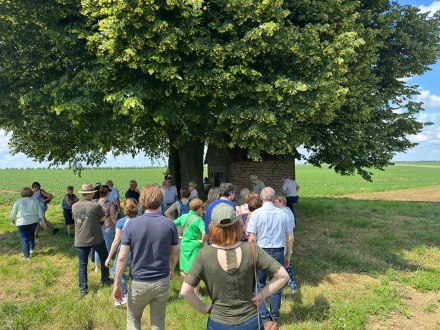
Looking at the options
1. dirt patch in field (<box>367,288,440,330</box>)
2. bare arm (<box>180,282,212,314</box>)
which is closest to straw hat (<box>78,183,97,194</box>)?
bare arm (<box>180,282,212,314</box>)

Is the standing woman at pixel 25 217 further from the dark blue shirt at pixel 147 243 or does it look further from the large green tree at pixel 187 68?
the dark blue shirt at pixel 147 243

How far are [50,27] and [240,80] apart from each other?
18.2 ft

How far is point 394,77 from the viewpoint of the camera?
13.9 metres

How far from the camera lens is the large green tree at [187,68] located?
8.28 meters

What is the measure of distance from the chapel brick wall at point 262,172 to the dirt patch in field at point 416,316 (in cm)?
931

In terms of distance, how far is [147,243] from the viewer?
420cm

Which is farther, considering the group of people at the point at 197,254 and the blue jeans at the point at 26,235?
the blue jeans at the point at 26,235

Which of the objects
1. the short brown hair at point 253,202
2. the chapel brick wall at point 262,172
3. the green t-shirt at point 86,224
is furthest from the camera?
the chapel brick wall at point 262,172

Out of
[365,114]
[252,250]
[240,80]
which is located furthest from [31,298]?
[365,114]

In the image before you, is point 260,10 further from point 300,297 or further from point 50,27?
point 300,297

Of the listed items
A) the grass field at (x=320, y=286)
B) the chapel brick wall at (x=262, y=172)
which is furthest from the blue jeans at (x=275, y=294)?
the chapel brick wall at (x=262, y=172)

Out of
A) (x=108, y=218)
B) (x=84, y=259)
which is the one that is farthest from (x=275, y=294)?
(x=108, y=218)

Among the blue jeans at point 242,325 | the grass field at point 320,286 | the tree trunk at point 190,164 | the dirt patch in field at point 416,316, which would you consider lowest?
the dirt patch in field at point 416,316

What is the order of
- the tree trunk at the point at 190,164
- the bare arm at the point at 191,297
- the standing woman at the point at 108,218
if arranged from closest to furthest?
the bare arm at the point at 191,297
the standing woman at the point at 108,218
the tree trunk at the point at 190,164
